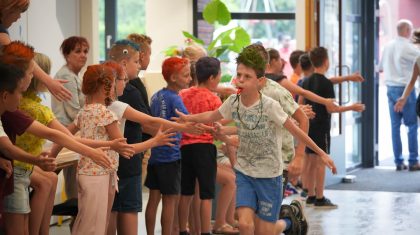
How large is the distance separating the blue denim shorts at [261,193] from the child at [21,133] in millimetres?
1206

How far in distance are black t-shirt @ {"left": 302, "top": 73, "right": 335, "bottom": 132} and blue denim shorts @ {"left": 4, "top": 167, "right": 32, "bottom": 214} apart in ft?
13.9

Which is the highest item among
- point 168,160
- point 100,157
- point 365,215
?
point 100,157

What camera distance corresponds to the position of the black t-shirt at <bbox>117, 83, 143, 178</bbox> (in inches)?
215

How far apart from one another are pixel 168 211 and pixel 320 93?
2972 millimetres

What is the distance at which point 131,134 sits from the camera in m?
5.59

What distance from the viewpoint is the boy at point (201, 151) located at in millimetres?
6422

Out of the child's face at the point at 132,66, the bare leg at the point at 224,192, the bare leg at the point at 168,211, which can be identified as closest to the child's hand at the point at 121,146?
the child's face at the point at 132,66

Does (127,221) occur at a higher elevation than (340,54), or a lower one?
lower

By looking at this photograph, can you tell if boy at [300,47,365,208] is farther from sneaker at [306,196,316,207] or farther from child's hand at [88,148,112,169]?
child's hand at [88,148,112,169]

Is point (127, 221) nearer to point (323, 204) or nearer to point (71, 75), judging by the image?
point (71, 75)

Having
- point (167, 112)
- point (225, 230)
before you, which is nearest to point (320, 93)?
point (225, 230)

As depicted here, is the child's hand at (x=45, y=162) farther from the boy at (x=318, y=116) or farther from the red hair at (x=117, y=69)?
the boy at (x=318, y=116)

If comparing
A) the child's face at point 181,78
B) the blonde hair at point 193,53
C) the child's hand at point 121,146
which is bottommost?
the child's hand at point 121,146

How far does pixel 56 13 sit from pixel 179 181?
8.21 ft
